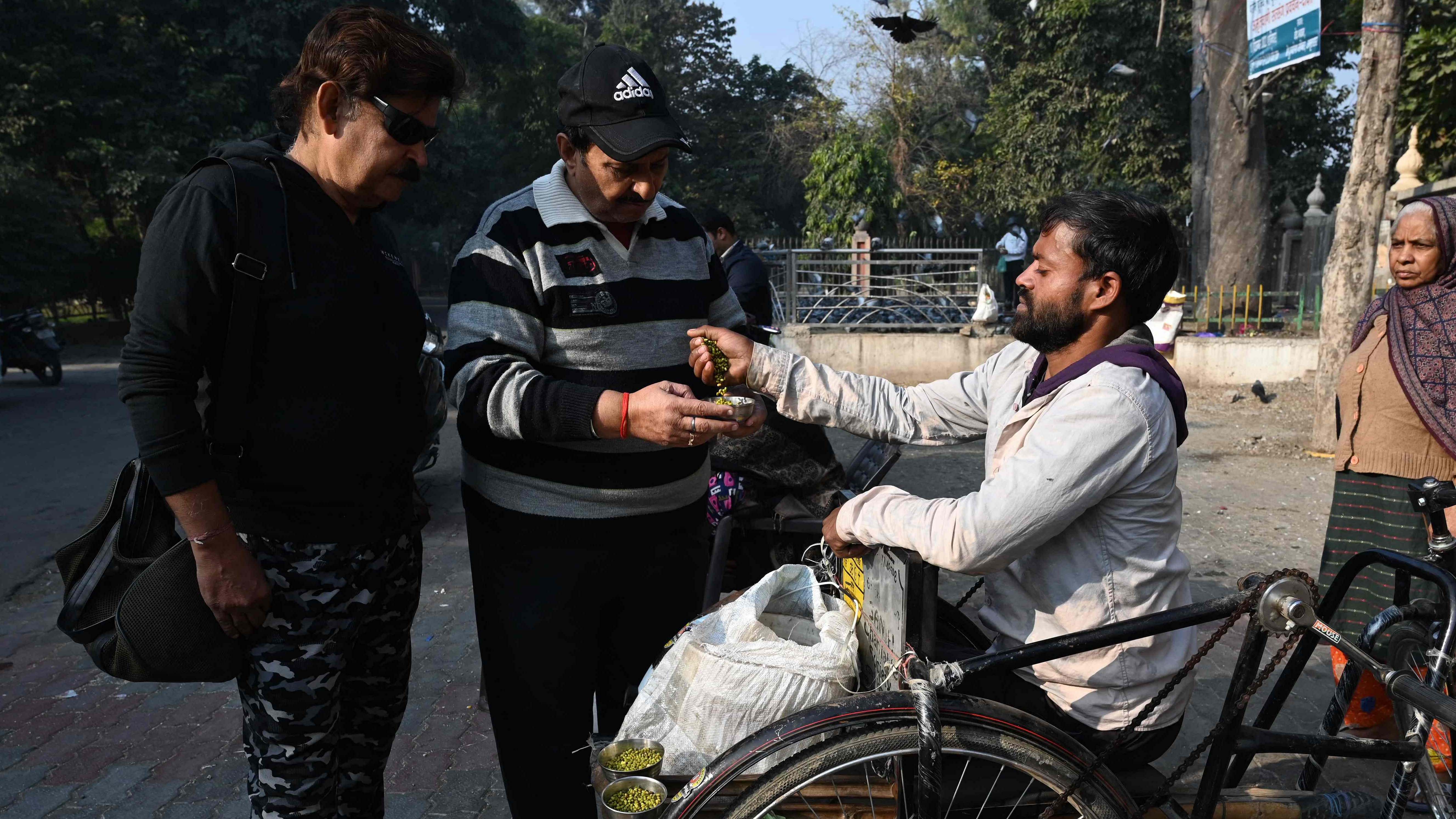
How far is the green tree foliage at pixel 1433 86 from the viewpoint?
904 cm

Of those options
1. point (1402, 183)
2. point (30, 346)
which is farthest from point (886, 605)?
point (30, 346)

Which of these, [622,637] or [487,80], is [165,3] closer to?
[487,80]

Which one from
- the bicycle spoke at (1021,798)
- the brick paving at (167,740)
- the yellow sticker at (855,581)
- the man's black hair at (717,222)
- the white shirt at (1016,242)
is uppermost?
the white shirt at (1016,242)

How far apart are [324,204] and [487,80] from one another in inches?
1077

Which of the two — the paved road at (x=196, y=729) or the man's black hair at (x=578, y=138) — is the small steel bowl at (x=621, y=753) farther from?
the paved road at (x=196, y=729)

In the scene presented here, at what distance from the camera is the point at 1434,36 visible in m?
9.02

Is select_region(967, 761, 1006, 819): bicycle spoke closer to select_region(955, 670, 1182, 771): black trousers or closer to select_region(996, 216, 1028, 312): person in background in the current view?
select_region(955, 670, 1182, 771): black trousers

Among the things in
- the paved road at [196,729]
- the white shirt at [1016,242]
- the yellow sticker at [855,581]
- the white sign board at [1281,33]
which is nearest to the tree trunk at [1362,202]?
the white sign board at [1281,33]

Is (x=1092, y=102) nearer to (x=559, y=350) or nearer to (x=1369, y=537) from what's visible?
(x=1369, y=537)

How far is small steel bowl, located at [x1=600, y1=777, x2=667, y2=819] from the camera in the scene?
170 cm

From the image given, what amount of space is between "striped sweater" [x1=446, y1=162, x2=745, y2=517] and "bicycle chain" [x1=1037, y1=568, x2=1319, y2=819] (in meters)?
1.03

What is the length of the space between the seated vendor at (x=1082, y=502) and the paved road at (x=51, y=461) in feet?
16.7

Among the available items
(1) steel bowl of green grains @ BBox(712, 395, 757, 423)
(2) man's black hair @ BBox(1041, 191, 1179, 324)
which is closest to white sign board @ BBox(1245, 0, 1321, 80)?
(2) man's black hair @ BBox(1041, 191, 1179, 324)

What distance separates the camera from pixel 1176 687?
1.94m
